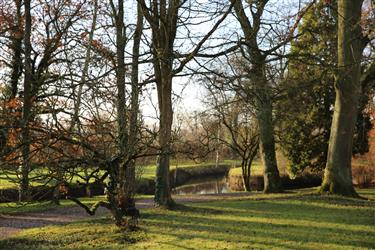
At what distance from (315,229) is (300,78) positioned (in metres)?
12.6

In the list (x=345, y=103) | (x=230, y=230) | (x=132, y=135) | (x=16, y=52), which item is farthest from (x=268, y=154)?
(x=16, y=52)

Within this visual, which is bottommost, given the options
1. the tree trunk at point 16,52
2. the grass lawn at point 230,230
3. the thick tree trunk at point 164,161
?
the grass lawn at point 230,230

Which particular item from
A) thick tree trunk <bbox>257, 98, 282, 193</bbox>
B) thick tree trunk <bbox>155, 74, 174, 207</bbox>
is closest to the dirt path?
thick tree trunk <bbox>155, 74, 174, 207</bbox>

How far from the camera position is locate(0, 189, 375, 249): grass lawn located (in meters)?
8.73

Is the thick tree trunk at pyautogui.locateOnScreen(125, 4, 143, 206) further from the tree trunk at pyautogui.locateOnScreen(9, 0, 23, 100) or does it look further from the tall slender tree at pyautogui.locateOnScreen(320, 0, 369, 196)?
the tree trunk at pyautogui.locateOnScreen(9, 0, 23, 100)

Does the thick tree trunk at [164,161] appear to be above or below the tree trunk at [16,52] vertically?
below

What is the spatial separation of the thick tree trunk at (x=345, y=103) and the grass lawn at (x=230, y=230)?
6.77ft

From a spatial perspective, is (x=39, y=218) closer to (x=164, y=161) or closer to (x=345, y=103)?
(x=164, y=161)

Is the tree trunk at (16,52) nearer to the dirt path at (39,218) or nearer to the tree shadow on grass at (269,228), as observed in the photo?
the dirt path at (39,218)

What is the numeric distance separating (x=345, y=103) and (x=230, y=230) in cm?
848

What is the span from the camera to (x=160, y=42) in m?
13.6

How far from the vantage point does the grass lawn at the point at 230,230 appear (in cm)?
873

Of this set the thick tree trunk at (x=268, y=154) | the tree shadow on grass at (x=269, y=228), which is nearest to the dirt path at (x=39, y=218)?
the tree shadow on grass at (x=269, y=228)

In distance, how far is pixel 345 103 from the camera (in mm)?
16125
